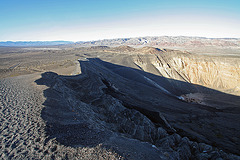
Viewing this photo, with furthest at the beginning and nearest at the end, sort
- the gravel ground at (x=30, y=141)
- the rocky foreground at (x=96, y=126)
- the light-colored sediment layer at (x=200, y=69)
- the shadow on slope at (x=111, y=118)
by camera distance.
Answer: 1. the light-colored sediment layer at (x=200, y=69)
2. the shadow on slope at (x=111, y=118)
3. the rocky foreground at (x=96, y=126)
4. the gravel ground at (x=30, y=141)

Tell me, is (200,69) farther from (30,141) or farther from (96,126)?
(30,141)

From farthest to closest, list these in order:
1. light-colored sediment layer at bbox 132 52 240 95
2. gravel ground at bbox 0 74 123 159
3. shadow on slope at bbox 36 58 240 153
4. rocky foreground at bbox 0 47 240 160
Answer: light-colored sediment layer at bbox 132 52 240 95, shadow on slope at bbox 36 58 240 153, rocky foreground at bbox 0 47 240 160, gravel ground at bbox 0 74 123 159

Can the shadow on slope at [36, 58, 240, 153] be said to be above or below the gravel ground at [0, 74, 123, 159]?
below

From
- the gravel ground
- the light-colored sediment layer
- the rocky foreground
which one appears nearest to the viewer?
the gravel ground

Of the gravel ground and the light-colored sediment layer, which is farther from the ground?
the gravel ground

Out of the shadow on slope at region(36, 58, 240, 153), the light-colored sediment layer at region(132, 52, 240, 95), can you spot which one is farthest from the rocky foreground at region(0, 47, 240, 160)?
the light-colored sediment layer at region(132, 52, 240, 95)

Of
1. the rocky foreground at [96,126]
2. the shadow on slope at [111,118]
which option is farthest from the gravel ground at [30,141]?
the shadow on slope at [111,118]

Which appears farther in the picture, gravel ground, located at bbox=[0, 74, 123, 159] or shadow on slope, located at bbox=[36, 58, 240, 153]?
shadow on slope, located at bbox=[36, 58, 240, 153]

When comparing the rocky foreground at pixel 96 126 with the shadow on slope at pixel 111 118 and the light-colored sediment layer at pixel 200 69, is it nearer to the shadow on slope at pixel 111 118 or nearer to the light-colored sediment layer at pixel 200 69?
the shadow on slope at pixel 111 118

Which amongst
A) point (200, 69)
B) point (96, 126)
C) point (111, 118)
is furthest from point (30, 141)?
point (200, 69)

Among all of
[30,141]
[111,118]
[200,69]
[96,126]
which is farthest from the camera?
[200,69]

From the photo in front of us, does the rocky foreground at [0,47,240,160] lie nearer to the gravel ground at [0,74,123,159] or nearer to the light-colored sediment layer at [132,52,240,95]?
the gravel ground at [0,74,123,159]

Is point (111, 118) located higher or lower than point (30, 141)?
lower

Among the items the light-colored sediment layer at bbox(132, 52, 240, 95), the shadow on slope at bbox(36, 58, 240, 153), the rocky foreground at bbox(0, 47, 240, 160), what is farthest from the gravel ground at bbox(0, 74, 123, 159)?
the light-colored sediment layer at bbox(132, 52, 240, 95)
